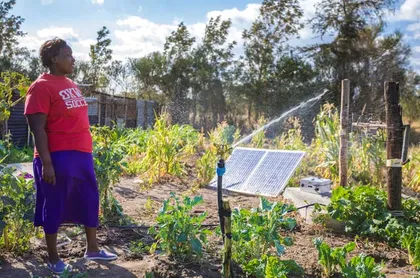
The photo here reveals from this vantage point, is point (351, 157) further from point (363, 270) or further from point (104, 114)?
point (104, 114)

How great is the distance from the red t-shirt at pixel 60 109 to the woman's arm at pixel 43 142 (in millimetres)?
42

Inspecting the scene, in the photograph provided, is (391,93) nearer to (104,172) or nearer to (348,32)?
(104,172)

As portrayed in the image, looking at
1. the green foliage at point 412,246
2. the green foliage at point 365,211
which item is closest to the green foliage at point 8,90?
the green foliage at point 365,211

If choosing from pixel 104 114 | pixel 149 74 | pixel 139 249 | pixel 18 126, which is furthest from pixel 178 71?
pixel 139 249

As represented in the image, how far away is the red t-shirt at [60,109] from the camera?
111 inches

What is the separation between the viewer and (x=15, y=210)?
318 cm

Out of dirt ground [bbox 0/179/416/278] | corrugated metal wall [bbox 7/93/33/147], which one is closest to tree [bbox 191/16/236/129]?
corrugated metal wall [bbox 7/93/33/147]

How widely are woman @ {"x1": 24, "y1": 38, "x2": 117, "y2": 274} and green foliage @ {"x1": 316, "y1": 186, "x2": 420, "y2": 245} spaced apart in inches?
88.9

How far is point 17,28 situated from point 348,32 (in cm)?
1377

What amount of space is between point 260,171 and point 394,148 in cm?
262

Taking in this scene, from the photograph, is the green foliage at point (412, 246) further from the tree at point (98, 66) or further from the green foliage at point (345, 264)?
the tree at point (98, 66)

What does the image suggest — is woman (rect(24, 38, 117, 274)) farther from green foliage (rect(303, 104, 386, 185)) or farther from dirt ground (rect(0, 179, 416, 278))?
green foliage (rect(303, 104, 386, 185))

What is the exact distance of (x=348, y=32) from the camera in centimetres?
1867

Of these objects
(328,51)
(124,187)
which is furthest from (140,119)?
(124,187)
